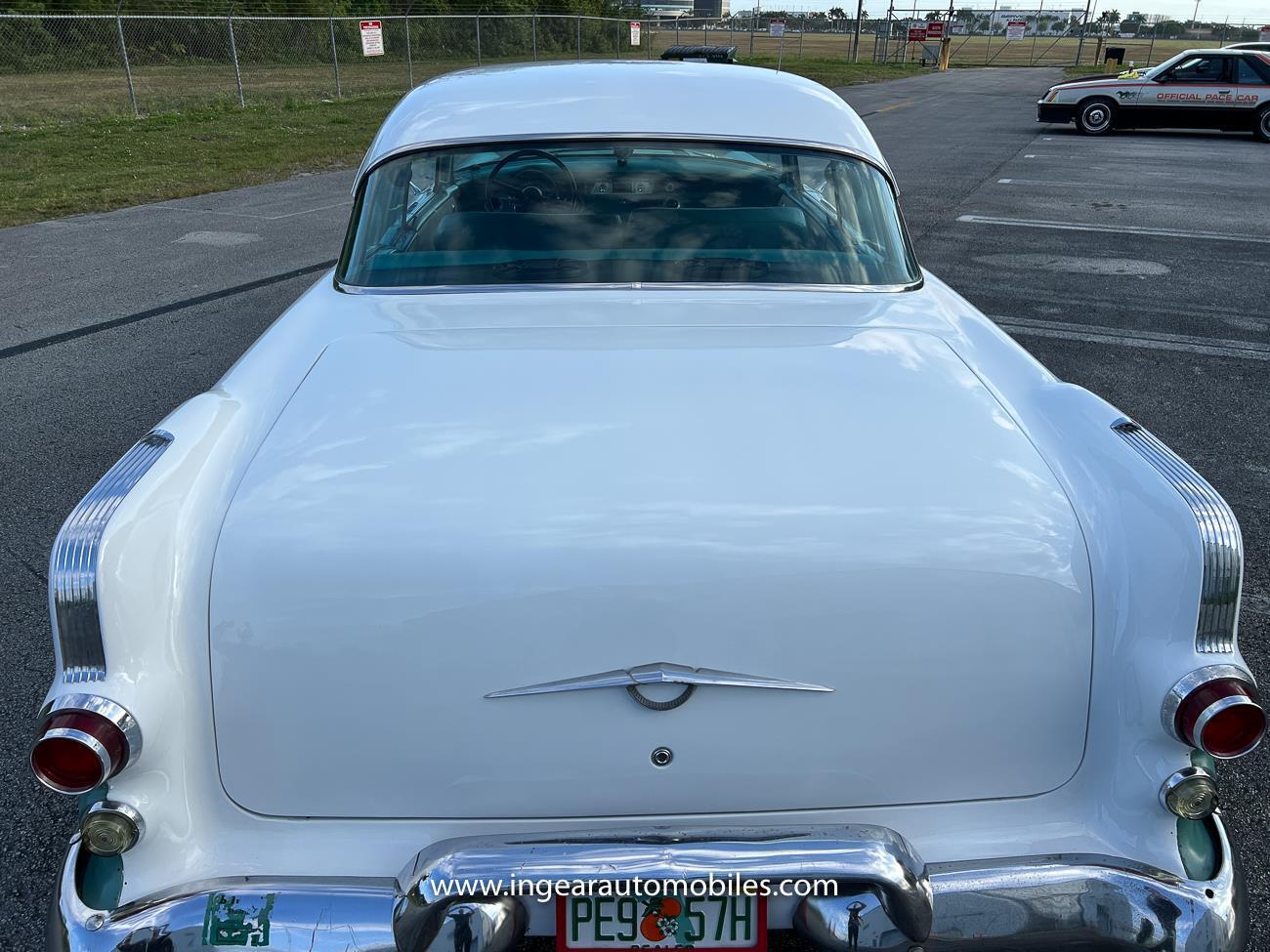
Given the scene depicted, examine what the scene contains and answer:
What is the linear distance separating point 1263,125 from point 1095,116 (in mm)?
2718

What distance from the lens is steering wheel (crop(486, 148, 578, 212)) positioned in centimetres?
309

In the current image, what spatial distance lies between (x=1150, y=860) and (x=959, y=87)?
3201 centimetres

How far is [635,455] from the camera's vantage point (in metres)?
1.93

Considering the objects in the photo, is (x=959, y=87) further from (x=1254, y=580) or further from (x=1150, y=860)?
(x=1150, y=860)

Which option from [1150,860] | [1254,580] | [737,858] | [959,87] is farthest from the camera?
[959,87]

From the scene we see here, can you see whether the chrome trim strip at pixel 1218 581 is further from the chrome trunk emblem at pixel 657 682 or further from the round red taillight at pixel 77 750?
the round red taillight at pixel 77 750

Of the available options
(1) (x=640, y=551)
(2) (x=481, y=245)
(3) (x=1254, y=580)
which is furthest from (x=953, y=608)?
(3) (x=1254, y=580)

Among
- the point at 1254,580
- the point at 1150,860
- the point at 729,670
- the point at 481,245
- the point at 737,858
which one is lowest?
the point at 1254,580

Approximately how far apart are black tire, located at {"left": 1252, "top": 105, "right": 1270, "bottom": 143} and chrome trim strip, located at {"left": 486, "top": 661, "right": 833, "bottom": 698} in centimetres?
2002

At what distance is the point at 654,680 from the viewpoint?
1.67m

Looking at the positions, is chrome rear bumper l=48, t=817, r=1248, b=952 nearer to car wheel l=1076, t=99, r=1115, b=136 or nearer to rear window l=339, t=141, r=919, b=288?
rear window l=339, t=141, r=919, b=288

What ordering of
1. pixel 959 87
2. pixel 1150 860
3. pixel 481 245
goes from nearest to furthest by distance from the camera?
pixel 1150 860, pixel 481 245, pixel 959 87

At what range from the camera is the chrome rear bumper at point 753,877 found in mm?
1619

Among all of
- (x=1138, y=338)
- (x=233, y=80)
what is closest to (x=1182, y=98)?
(x=1138, y=338)
